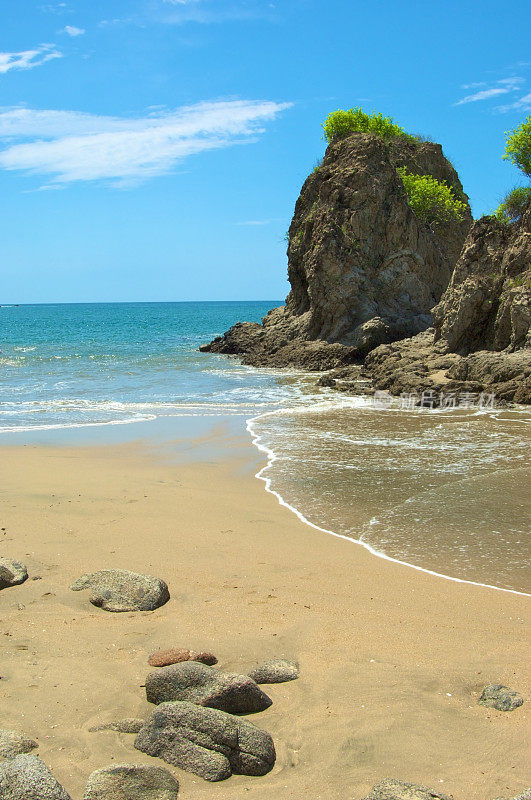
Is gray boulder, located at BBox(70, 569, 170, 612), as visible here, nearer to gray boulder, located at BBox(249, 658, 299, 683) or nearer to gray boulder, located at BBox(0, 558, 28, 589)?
gray boulder, located at BBox(0, 558, 28, 589)

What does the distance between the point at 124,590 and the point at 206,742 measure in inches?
90.3

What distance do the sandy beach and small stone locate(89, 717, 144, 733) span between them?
0.05 m

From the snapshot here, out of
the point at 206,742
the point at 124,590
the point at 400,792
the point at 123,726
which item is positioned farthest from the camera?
the point at 124,590

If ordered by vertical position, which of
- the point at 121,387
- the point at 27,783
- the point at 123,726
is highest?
the point at 121,387

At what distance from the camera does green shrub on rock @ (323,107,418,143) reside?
1436 inches

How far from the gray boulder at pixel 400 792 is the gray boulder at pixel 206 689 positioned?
3.26 feet

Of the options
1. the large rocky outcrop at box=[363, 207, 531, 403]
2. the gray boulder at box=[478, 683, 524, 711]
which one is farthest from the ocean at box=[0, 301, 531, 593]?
the gray boulder at box=[478, 683, 524, 711]

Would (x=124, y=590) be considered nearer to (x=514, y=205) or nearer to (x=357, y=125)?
(x=514, y=205)

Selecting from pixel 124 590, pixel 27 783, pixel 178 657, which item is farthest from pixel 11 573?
pixel 27 783

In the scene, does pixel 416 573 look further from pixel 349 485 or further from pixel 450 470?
pixel 450 470

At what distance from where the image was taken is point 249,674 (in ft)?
14.6

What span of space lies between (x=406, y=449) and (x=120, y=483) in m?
5.68

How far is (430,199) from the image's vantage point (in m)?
35.8

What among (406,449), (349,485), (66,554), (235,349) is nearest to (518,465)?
(406,449)
